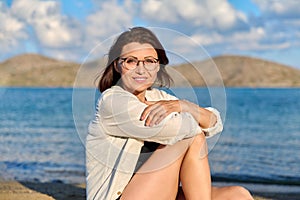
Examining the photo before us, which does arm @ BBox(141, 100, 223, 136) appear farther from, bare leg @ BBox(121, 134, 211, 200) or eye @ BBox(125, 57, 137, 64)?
eye @ BBox(125, 57, 137, 64)

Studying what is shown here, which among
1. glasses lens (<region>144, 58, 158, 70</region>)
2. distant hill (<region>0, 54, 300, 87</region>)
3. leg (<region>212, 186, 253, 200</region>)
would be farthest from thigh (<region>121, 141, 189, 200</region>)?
distant hill (<region>0, 54, 300, 87</region>)

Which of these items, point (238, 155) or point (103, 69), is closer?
point (103, 69)

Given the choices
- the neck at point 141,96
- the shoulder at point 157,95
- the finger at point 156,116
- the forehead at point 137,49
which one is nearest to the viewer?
the finger at point 156,116

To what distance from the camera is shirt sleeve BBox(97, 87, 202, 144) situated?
3.39 metres

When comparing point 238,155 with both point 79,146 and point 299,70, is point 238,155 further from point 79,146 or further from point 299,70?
point 299,70

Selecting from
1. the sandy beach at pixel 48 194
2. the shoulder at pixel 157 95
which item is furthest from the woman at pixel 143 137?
the sandy beach at pixel 48 194

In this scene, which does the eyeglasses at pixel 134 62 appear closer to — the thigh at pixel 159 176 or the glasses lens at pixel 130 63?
the glasses lens at pixel 130 63

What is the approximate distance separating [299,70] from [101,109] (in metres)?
148

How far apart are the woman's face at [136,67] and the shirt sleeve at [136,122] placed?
19 centimetres

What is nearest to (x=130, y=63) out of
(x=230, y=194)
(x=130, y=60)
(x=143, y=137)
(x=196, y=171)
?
(x=130, y=60)

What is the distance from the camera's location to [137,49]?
362cm

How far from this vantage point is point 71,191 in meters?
7.00

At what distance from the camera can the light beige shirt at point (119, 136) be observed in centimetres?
341

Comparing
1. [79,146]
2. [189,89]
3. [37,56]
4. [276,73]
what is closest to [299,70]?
[276,73]
